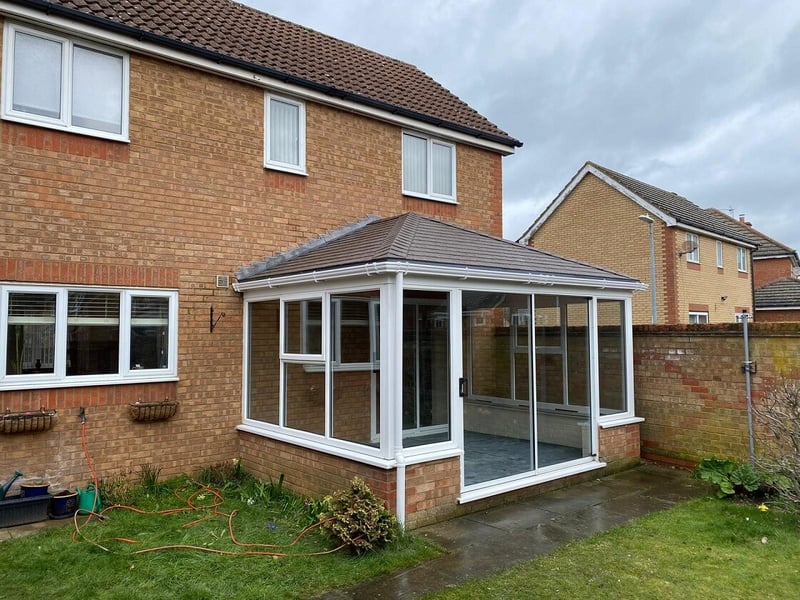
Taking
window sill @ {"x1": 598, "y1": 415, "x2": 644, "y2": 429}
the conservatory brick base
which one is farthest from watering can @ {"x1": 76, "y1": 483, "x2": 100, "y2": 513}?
window sill @ {"x1": 598, "y1": 415, "x2": 644, "y2": 429}

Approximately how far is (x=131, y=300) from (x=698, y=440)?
318 inches

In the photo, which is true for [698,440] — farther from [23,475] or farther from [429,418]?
[23,475]

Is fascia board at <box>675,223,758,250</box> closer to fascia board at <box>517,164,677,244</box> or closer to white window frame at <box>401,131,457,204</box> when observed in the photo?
fascia board at <box>517,164,677,244</box>

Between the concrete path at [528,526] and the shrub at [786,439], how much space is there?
1.06m

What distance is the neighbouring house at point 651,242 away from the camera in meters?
20.2

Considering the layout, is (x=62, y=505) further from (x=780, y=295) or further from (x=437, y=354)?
(x=780, y=295)

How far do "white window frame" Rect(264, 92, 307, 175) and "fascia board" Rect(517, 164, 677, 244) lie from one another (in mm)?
12262

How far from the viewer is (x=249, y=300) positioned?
798 cm

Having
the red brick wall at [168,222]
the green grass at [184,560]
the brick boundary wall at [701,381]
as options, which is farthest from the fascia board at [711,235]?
the green grass at [184,560]

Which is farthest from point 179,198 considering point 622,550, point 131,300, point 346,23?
point 346,23

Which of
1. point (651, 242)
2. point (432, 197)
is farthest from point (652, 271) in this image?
point (432, 197)

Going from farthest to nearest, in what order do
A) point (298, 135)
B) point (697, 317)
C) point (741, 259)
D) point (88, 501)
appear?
point (741, 259) < point (697, 317) < point (298, 135) < point (88, 501)

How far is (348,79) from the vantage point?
980 centimetres

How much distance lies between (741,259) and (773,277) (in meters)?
8.63
